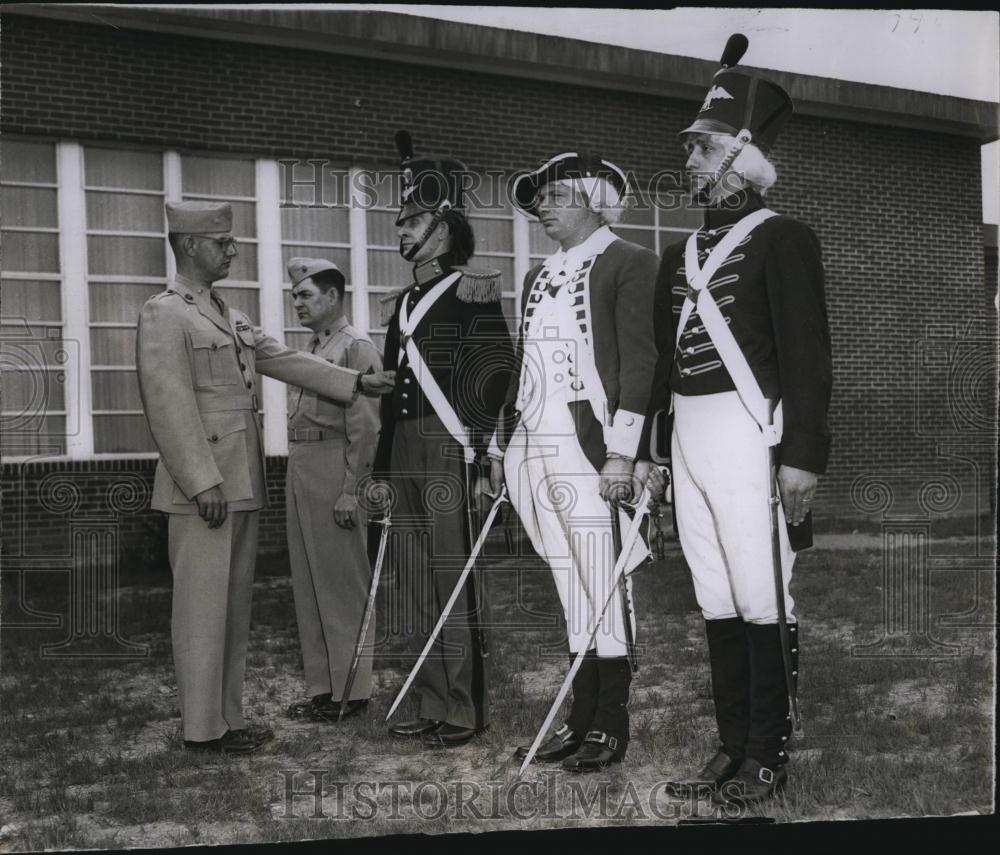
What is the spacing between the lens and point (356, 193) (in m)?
5.88

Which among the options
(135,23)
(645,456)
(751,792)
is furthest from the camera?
(135,23)

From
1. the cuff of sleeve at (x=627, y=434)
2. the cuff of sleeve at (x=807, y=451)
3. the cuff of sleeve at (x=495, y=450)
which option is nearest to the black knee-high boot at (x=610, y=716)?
the cuff of sleeve at (x=627, y=434)

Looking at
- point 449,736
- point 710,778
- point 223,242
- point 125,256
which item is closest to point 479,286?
point 223,242

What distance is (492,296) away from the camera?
4465mm

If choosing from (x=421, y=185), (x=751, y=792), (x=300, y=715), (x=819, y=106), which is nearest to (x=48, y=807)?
(x=300, y=715)

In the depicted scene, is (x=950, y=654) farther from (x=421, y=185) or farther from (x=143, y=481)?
(x=143, y=481)

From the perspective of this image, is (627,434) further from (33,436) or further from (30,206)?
(30,206)

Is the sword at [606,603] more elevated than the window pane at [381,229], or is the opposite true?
the window pane at [381,229]

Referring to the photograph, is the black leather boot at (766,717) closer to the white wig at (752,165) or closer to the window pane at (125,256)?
the white wig at (752,165)

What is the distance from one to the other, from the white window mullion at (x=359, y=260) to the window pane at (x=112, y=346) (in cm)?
178

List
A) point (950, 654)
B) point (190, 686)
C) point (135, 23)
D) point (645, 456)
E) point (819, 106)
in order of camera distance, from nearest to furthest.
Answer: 1. point (645, 456)
2. point (190, 686)
3. point (950, 654)
4. point (819, 106)
5. point (135, 23)

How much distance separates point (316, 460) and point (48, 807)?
6.14ft

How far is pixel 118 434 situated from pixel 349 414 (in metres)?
2.58

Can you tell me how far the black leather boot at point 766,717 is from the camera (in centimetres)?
360
